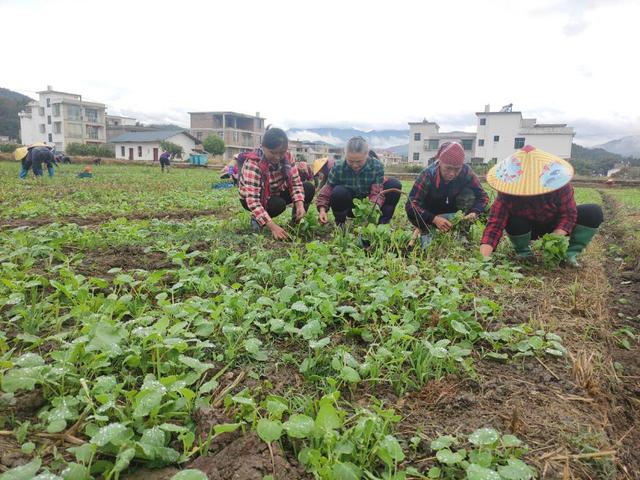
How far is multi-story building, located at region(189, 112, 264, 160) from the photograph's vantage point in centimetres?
5181

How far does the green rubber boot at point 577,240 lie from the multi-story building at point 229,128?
50126 mm

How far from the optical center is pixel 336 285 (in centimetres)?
222

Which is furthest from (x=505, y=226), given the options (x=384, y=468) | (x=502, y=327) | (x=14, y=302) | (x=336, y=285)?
(x=14, y=302)

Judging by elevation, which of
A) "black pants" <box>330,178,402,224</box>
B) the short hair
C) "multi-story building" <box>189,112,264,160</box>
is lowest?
"black pants" <box>330,178,402,224</box>

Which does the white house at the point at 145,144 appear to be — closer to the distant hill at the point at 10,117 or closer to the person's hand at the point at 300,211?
the distant hill at the point at 10,117

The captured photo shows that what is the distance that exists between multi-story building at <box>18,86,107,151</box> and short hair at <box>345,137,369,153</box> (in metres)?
52.3

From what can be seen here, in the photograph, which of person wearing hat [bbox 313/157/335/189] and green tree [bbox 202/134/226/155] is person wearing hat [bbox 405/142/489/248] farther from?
green tree [bbox 202/134/226/155]

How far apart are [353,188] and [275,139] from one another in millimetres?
995

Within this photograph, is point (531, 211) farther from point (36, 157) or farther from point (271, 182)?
point (36, 157)

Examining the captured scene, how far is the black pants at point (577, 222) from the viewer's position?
3.06 m

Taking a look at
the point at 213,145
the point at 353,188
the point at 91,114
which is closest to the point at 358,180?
the point at 353,188

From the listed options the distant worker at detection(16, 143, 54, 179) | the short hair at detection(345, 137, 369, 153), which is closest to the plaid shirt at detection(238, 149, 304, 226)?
the short hair at detection(345, 137, 369, 153)

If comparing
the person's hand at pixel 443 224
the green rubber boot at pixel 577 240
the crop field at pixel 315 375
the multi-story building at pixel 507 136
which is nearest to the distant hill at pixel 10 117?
the multi-story building at pixel 507 136

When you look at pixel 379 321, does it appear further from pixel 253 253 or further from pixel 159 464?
pixel 253 253
